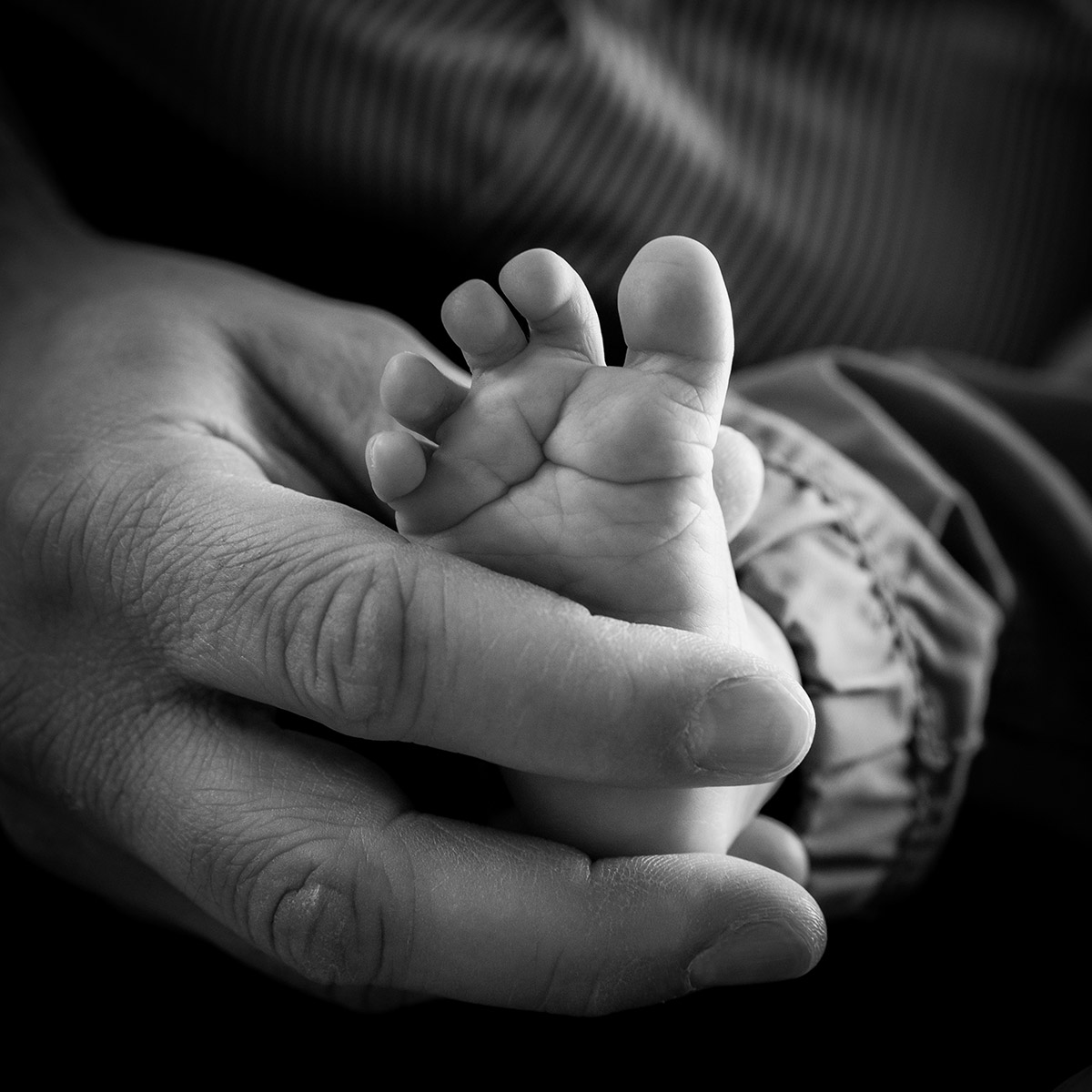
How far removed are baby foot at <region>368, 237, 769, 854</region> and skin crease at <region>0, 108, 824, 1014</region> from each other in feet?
0.10

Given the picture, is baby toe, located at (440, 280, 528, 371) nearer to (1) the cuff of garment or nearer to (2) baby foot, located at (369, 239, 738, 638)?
(2) baby foot, located at (369, 239, 738, 638)

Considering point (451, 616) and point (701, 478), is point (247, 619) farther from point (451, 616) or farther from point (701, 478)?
point (701, 478)

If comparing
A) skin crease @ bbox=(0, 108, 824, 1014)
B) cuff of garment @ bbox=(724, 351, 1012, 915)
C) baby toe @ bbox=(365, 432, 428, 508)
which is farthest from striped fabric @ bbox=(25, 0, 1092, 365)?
baby toe @ bbox=(365, 432, 428, 508)

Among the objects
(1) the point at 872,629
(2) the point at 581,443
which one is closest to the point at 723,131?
(1) the point at 872,629

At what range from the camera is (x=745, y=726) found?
416mm

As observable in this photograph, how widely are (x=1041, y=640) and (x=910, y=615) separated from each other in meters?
0.16

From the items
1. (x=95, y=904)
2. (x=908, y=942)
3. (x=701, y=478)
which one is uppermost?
(x=701, y=478)

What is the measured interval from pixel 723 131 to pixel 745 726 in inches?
27.6

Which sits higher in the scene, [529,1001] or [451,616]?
[451,616]

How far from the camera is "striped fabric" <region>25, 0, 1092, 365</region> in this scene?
33.8 inches

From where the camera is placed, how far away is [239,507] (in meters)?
0.46

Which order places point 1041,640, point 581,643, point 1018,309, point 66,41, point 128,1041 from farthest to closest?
point 1018,309
point 66,41
point 1041,640
point 128,1041
point 581,643

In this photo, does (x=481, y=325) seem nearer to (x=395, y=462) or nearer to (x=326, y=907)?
(x=395, y=462)

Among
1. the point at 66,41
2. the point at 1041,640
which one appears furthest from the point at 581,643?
the point at 66,41
